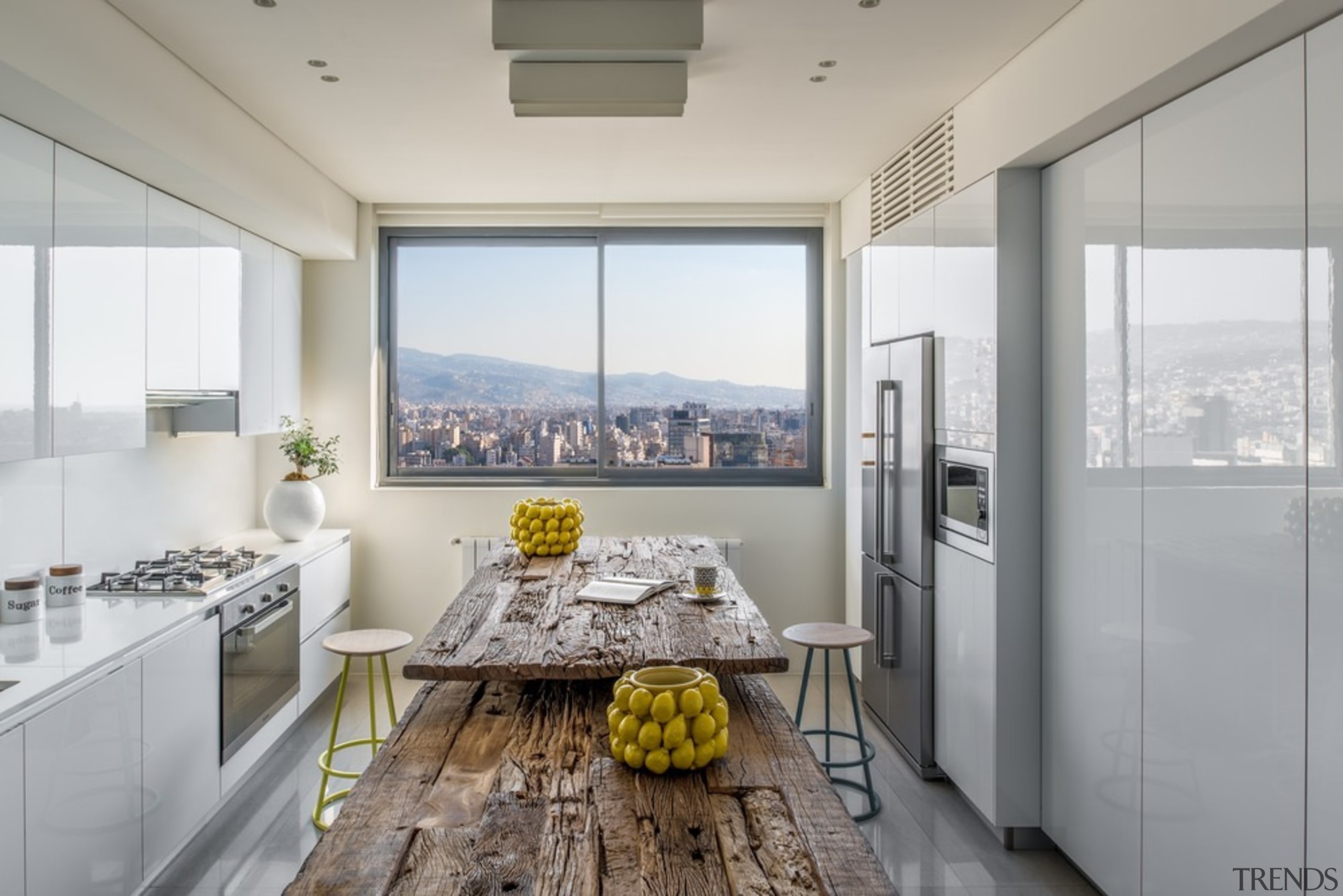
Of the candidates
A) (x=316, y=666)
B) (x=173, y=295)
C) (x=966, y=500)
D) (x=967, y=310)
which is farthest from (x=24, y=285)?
(x=966, y=500)

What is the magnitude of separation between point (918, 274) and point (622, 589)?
1.88 metres

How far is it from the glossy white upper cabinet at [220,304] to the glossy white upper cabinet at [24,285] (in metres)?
1.09

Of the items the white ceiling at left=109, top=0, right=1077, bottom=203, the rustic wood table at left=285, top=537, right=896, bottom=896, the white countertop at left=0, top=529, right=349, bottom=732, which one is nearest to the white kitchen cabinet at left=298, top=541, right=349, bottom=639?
the white countertop at left=0, top=529, right=349, bottom=732

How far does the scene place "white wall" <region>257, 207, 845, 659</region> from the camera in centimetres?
519

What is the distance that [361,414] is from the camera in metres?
5.21

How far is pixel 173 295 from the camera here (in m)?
3.48

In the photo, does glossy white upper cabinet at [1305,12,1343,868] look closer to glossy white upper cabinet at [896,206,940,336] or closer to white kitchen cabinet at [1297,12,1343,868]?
white kitchen cabinet at [1297,12,1343,868]

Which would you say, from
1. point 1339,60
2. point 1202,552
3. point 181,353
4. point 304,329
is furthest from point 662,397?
point 1339,60

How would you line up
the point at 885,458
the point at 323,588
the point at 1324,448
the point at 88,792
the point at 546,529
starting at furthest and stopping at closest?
the point at 323,588
the point at 885,458
the point at 546,529
the point at 88,792
the point at 1324,448

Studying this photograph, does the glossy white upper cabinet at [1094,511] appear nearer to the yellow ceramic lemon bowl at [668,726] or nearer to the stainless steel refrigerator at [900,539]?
the stainless steel refrigerator at [900,539]

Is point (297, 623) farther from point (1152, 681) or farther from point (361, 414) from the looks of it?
point (1152, 681)

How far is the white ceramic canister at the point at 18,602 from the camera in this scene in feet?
9.27

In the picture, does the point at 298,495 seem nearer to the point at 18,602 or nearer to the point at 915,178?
the point at 18,602

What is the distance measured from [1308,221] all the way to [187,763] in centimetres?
350
